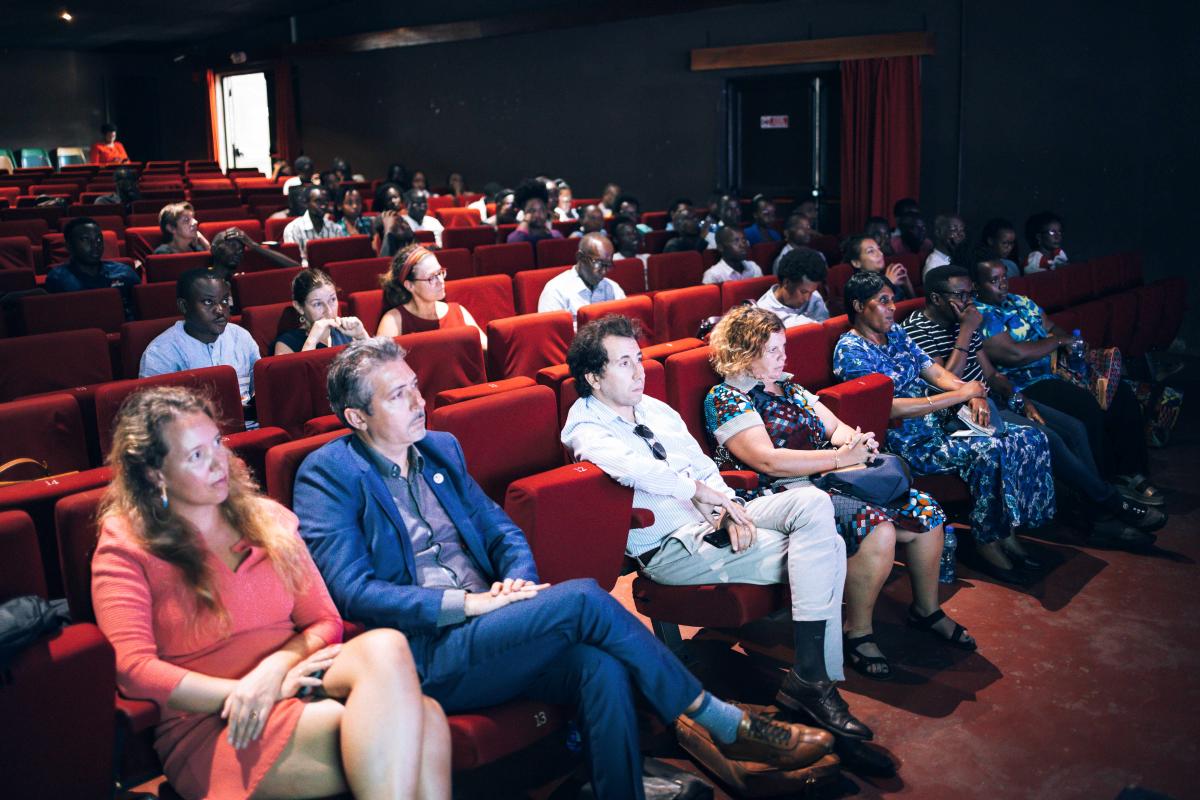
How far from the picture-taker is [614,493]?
8.38ft

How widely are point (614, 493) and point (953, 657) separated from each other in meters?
1.16

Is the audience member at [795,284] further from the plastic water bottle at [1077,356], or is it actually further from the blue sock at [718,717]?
the blue sock at [718,717]

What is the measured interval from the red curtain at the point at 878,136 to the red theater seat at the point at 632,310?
196 inches

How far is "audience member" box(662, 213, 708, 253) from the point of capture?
276 inches

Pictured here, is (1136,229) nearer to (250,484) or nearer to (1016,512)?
(1016,512)

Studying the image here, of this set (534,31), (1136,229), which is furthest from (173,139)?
(1136,229)

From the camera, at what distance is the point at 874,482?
9.82 feet

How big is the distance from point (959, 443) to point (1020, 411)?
0.61m

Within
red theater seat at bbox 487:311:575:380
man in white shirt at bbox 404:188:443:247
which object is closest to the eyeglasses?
red theater seat at bbox 487:311:575:380

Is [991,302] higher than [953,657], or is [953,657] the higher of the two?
[991,302]

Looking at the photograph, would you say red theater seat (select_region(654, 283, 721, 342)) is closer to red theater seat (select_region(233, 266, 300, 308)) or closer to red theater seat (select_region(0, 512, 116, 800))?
red theater seat (select_region(233, 266, 300, 308))

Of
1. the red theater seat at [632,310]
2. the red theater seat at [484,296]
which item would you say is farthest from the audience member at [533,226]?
the red theater seat at [632,310]

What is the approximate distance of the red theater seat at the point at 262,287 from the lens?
500cm

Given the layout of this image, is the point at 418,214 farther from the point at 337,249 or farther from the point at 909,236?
the point at 909,236
